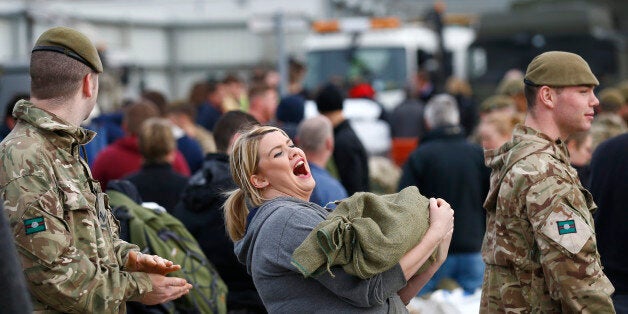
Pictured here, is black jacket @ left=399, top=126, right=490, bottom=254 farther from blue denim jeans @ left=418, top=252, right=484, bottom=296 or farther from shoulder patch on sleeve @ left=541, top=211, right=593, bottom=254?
shoulder patch on sleeve @ left=541, top=211, right=593, bottom=254

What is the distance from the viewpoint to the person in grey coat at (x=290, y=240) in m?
3.77

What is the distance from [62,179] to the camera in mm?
3916

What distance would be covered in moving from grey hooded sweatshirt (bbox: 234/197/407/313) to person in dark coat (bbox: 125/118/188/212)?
10.0 ft

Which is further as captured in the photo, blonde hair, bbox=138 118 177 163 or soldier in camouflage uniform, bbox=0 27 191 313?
blonde hair, bbox=138 118 177 163

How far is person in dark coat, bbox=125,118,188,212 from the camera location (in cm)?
695

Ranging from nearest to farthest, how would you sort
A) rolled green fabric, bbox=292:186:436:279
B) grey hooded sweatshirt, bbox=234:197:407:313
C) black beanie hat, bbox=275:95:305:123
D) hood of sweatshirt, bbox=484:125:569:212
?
rolled green fabric, bbox=292:186:436:279 → grey hooded sweatshirt, bbox=234:197:407:313 → hood of sweatshirt, bbox=484:125:569:212 → black beanie hat, bbox=275:95:305:123

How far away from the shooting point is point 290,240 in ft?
12.5

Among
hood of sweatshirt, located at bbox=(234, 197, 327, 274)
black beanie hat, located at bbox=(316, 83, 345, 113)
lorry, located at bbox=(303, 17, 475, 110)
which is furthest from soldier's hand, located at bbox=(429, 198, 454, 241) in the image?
lorry, located at bbox=(303, 17, 475, 110)

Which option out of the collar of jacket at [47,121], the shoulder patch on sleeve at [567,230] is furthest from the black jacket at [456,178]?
the collar of jacket at [47,121]

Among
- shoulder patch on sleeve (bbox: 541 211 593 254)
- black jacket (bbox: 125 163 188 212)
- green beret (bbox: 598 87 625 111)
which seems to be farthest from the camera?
green beret (bbox: 598 87 625 111)

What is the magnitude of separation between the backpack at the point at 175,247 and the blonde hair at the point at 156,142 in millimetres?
1239

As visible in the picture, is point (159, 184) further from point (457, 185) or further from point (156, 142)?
point (457, 185)

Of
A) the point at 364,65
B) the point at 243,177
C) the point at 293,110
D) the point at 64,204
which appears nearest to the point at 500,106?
the point at 293,110

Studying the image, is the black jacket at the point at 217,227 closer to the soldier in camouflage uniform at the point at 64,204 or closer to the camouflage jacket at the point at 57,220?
the soldier in camouflage uniform at the point at 64,204
